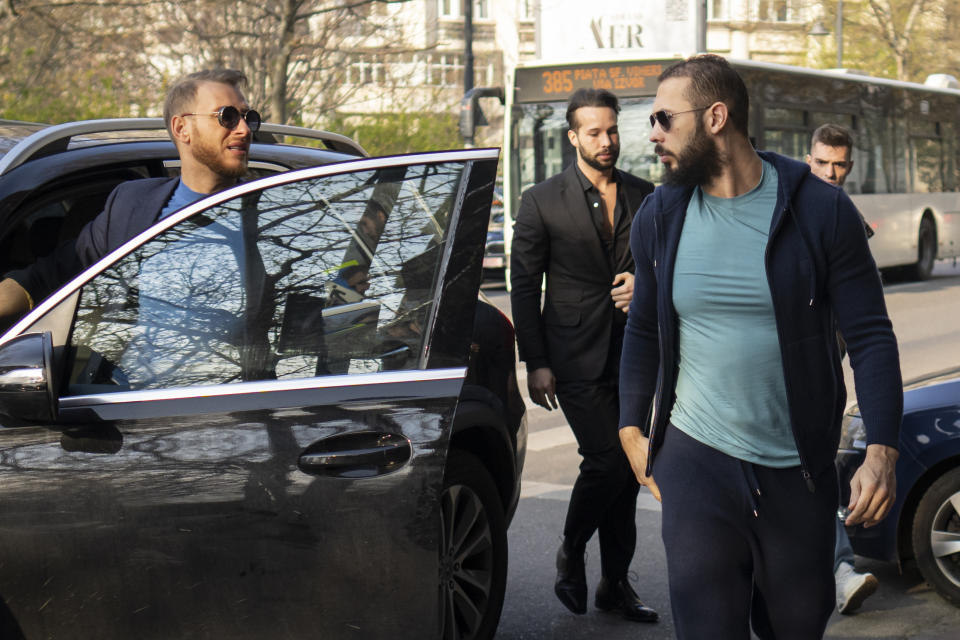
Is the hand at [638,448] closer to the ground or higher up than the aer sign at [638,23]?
closer to the ground

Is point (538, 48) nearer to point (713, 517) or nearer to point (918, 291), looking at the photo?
point (918, 291)

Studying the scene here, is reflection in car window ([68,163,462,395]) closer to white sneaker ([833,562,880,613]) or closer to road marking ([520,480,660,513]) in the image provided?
white sneaker ([833,562,880,613])

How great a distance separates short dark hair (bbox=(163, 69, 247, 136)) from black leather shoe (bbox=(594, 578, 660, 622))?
2.24m

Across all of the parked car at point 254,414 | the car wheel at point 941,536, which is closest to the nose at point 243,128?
the parked car at point 254,414

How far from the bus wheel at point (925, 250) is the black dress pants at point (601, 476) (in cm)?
1842

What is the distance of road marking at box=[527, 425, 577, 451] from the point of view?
823cm

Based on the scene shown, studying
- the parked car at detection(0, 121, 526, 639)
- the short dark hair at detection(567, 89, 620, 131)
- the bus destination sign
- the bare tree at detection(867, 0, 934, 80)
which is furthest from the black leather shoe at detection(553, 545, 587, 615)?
the bare tree at detection(867, 0, 934, 80)

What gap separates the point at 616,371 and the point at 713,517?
1719 mm

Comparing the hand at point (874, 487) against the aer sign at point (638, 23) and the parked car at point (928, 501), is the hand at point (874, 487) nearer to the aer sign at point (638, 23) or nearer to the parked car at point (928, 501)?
the parked car at point (928, 501)

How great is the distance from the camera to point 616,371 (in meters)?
4.55

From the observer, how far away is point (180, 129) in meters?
3.93

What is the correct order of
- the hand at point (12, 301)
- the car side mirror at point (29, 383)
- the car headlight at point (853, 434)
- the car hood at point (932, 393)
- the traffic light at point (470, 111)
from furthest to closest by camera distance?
the traffic light at point (470, 111), the car headlight at point (853, 434), the car hood at point (932, 393), the hand at point (12, 301), the car side mirror at point (29, 383)

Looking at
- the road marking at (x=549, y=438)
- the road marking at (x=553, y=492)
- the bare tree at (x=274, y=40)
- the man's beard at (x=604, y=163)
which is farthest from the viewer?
the bare tree at (x=274, y=40)

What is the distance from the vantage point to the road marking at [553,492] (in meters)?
6.47
